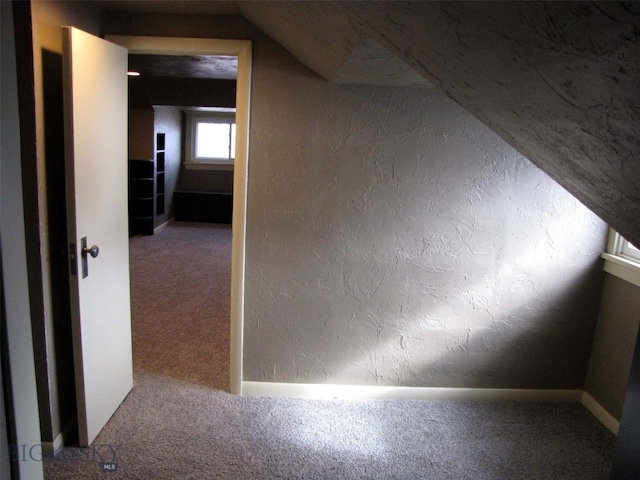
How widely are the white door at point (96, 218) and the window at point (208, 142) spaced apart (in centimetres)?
588

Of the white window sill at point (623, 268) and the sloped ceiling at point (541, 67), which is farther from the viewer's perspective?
the white window sill at point (623, 268)

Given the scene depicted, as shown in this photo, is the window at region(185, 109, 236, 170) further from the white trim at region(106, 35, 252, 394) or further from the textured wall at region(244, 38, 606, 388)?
the textured wall at region(244, 38, 606, 388)

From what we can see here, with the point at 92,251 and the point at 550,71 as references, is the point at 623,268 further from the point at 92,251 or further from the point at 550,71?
the point at 92,251

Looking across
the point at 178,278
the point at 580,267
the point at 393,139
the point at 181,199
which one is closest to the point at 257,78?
the point at 393,139

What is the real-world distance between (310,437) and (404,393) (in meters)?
0.68

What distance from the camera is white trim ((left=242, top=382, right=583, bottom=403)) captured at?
2.68 meters

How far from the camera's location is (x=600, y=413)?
2.58 meters

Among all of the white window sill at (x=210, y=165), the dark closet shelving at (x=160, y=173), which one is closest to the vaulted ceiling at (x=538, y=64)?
the dark closet shelving at (x=160, y=173)

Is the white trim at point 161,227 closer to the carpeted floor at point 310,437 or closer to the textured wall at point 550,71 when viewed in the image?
the carpeted floor at point 310,437

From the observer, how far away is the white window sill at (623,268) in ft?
7.73

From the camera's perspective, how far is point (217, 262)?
17.6 ft

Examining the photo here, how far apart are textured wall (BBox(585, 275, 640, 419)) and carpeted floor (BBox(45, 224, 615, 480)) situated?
0.56 ft

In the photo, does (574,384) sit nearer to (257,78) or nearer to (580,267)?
(580,267)

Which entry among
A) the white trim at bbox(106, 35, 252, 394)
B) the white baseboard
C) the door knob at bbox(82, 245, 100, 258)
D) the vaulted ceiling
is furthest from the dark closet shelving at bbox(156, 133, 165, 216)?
the vaulted ceiling
